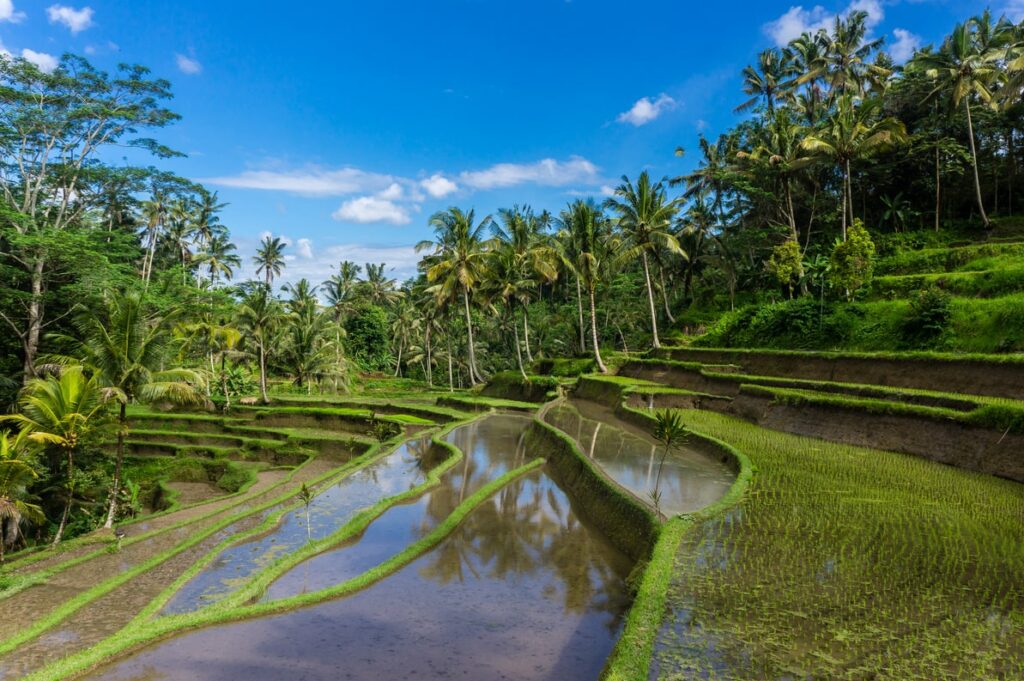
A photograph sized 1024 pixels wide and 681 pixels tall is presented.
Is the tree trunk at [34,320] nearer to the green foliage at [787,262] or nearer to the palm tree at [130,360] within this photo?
the palm tree at [130,360]

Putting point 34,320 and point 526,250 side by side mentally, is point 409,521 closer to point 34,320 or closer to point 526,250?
point 34,320

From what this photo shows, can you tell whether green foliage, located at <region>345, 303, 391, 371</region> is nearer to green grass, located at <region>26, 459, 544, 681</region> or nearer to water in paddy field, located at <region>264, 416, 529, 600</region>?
water in paddy field, located at <region>264, 416, 529, 600</region>

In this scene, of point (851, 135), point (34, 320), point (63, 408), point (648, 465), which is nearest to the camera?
point (648, 465)

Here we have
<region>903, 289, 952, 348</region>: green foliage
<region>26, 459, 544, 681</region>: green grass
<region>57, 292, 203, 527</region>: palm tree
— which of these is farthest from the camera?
<region>903, 289, 952, 348</region>: green foliage

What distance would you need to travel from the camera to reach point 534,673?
609cm

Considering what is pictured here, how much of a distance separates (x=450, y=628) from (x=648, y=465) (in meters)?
8.31

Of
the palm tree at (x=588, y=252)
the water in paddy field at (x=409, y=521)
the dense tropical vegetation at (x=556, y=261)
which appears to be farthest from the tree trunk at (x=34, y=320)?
the palm tree at (x=588, y=252)

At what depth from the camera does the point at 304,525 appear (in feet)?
41.9

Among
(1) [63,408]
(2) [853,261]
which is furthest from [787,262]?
(1) [63,408]

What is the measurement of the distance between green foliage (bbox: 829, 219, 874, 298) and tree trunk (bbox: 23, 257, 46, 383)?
31.7 meters

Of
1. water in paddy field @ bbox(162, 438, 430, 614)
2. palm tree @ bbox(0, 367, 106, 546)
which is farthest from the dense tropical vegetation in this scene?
water in paddy field @ bbox(162, 438, 430, 614)

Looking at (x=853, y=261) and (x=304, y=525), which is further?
(x=853, y=261)

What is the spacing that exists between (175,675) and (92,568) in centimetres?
765

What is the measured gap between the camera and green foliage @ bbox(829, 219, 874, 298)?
23219mm
